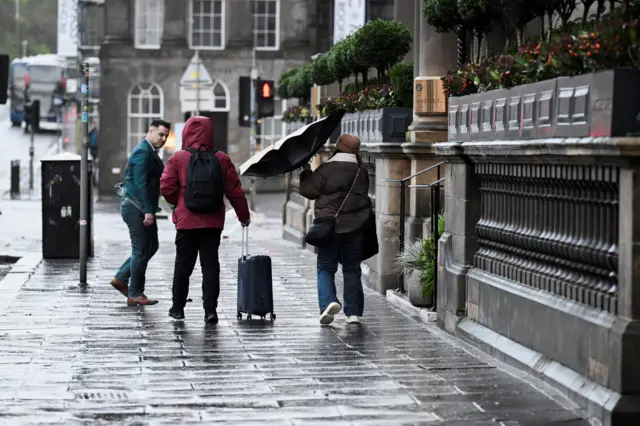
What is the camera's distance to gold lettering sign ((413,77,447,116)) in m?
16.6

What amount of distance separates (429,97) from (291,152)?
3.23 metres

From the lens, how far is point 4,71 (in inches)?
876

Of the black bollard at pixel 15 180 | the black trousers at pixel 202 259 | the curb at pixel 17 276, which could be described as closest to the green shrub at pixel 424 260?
the black trousers at pixel 202 259

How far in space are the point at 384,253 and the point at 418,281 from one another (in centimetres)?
239

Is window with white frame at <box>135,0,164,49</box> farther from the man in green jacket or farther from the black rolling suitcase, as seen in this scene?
the black rolling suitcase

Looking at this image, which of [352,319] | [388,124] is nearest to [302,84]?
[388,124]

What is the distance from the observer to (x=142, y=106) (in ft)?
182

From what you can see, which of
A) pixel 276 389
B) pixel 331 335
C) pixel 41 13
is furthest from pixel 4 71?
pixel 41 13

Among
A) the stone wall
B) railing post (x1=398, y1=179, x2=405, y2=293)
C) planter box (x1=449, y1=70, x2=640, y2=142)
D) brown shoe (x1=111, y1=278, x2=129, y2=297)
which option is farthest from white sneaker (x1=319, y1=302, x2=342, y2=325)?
brown shoe (x1=111, y1=278, x2=129, y2=297)

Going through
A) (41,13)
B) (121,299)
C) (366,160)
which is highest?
(41,13)

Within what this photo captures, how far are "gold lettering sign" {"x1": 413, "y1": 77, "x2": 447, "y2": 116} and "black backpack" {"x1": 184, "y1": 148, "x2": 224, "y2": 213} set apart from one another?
3804mm

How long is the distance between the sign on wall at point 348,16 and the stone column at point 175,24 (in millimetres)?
31543

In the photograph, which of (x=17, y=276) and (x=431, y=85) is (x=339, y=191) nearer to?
(x=431, y=85)

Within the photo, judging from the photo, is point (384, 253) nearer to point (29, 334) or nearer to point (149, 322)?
point (149, 322)
